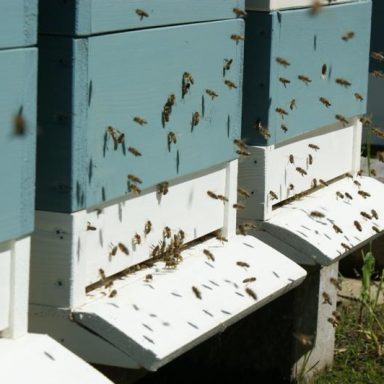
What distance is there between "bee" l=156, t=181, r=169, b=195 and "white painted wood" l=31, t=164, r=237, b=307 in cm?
2

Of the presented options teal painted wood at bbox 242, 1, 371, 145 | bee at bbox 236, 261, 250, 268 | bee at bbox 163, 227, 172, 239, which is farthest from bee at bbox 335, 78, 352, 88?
bee at bbox 163, 227, 172, 239

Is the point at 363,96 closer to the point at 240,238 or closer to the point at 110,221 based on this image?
the point at 240,238

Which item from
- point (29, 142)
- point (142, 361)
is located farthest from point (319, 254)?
point (29, 142)

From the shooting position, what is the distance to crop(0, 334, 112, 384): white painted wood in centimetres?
361

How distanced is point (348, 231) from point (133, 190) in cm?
202

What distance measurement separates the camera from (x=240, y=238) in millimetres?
5555

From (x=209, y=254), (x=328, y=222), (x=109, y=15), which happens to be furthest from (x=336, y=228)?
(x=109, y=15)

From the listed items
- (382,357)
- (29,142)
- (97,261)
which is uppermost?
(29,142)

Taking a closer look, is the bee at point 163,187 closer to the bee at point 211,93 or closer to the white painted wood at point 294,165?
the bee at point 211,93

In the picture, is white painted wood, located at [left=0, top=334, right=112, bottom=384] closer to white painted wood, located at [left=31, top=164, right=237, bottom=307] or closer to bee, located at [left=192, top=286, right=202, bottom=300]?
white painted wood, located at [left=31, top=164, right=237, bottom=307]

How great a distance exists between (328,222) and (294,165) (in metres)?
0.34

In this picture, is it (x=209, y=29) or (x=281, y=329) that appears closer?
(x=209, y=29)

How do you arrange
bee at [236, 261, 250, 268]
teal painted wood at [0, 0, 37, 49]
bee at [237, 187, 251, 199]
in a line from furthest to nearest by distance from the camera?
bee at [237, 187, 251, 199] < bee at [236, 261, 250, 268] < teal painted wood at [0, 0, 37, 49]

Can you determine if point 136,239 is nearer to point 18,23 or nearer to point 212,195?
point 212,195
